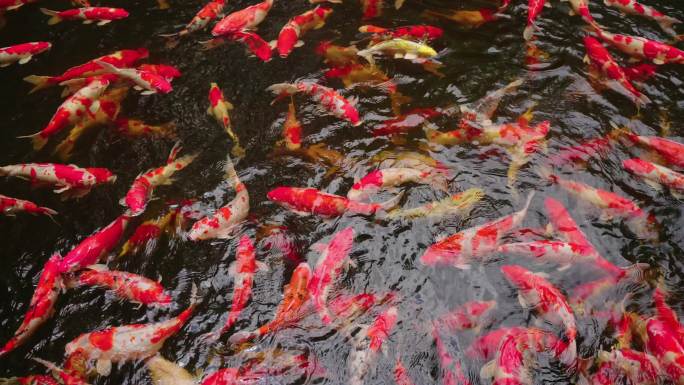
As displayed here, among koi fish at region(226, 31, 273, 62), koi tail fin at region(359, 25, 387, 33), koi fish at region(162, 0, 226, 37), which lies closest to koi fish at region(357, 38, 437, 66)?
koi tail fin at region(359, 25, 387, 33)

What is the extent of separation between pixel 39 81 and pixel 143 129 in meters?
1.57

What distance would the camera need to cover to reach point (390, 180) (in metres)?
4.70

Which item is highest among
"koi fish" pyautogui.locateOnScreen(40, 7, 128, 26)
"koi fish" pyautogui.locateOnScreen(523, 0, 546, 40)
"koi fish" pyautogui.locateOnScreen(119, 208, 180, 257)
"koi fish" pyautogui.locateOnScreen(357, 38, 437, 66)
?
"koi fish" pyautogui.locateOnScreen(523, 0, 546, 40)

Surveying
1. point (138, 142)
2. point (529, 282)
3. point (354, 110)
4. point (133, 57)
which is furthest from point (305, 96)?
point (529, 282)

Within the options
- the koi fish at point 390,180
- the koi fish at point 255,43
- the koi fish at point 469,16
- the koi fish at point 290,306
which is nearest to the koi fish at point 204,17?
the koi fish at point 255,43

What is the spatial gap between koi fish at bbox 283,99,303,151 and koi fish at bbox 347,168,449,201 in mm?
913

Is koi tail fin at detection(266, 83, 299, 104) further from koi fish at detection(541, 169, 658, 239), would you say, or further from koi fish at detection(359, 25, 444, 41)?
koi fish at detection(541, 169, 658, 239)

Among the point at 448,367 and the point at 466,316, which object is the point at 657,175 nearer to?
the point at 466,316

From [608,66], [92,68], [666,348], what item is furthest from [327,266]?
[608,66]

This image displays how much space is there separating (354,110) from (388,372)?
280 cm

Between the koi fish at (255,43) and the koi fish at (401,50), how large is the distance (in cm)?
118

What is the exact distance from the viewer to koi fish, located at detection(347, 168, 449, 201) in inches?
183

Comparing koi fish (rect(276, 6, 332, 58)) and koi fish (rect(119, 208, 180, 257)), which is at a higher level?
koi fish (rect(276, 6, 332, 58))

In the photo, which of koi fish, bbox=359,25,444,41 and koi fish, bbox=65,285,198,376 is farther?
koi fish, bbox=359,25,444,41
